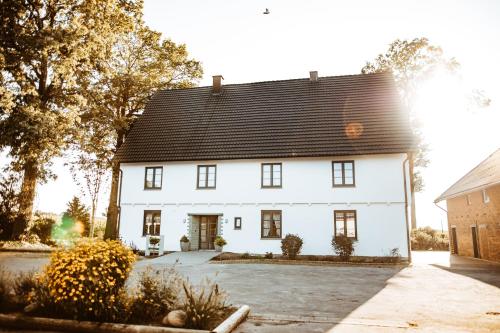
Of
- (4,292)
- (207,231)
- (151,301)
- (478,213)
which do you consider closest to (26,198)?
(207,231)

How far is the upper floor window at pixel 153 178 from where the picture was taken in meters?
23.6

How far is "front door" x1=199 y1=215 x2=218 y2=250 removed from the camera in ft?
74.5

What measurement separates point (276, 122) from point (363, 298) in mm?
15621

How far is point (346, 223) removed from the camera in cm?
2052

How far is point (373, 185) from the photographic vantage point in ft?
67.1

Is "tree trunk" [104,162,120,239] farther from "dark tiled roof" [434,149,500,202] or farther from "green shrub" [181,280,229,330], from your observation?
"dark tiled roof" [434,149,500,202]

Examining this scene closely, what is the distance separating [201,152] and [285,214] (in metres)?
6.50

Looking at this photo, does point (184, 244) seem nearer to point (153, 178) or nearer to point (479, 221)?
point (153, 178)

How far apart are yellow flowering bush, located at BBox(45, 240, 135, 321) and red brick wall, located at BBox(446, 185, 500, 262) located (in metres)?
20.3

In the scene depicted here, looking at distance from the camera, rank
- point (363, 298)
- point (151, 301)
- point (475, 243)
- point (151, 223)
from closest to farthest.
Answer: point (151, 301)
point (363, 298)
point (151, 223)
point (475, 243)

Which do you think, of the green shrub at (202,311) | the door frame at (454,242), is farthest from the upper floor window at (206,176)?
the door frame at (454,242)

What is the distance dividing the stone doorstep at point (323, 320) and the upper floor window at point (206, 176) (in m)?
15.8

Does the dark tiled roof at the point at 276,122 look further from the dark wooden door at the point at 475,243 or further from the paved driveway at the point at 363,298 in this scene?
the dark wooden door at the point at 475,243

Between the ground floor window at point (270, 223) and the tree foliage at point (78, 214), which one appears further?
the tree foliage at point (78, 214)
